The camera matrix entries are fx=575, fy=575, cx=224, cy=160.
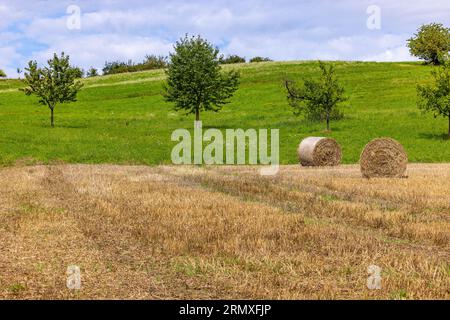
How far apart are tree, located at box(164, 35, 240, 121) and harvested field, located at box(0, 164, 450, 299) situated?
36.5 meters

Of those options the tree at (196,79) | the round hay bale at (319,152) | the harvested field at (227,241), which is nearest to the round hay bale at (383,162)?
the harvested field at (227,241)

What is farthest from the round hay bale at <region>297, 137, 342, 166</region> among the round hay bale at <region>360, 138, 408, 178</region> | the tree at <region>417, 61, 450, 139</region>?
the tree at <region>417, 61, 450, 139</region>

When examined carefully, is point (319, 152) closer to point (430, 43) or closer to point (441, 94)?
point (441, 94)

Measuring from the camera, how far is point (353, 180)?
22641mm

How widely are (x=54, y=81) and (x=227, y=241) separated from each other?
162 feet

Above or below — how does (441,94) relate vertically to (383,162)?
above

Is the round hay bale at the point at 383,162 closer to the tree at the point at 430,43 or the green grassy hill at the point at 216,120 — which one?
the green grassy hill at the point at 216,120

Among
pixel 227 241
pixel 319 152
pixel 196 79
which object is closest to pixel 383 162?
pixel 319 152

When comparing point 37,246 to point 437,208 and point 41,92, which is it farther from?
point 41,92

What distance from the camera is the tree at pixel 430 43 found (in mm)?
102750

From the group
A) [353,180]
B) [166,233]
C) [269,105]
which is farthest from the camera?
[269,105]

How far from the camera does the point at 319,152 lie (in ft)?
99.9
